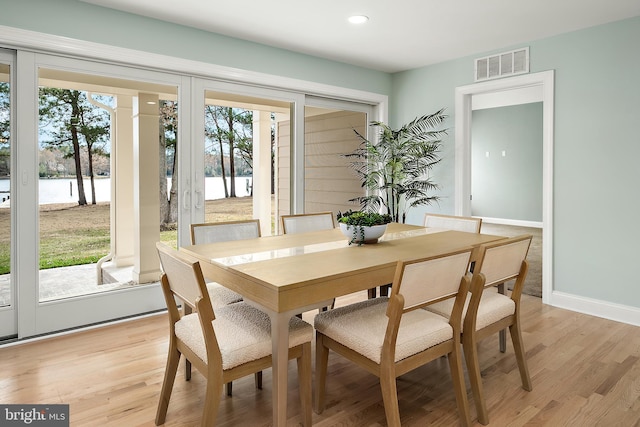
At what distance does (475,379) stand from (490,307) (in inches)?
15.3

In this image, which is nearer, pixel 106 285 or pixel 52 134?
pixel 52 134

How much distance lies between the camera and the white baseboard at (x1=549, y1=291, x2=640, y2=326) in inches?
137

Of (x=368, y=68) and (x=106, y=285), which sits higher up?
(x=368, y=68)

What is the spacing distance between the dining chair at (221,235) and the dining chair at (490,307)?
1155 millimetres

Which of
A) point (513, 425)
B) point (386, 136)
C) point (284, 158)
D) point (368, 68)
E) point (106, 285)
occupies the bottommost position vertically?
point (513, 425)

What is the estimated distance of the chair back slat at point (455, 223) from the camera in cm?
327

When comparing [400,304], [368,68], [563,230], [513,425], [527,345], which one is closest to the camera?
[400,304]

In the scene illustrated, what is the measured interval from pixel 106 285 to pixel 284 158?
206 centimetres

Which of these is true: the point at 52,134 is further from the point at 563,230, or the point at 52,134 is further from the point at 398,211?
the point at 563,230

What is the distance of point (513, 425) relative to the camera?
1.99m

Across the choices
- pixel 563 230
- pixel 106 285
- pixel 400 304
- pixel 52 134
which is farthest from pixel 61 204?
pixel 563 230

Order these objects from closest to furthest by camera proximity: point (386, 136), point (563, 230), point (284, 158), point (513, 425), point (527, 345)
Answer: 1. point (513, 425)
2. point (527, 345)
3. point (563, 230)
4. point (284, 158)
5. point (386, 136)

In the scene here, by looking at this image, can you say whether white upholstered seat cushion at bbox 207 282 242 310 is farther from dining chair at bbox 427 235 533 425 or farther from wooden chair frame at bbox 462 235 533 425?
wooden chair frame at bbox 462 235 533 425

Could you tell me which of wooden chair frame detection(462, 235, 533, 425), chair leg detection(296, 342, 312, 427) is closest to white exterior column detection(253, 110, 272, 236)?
chair leg detection(296, 342, 312, 427)
